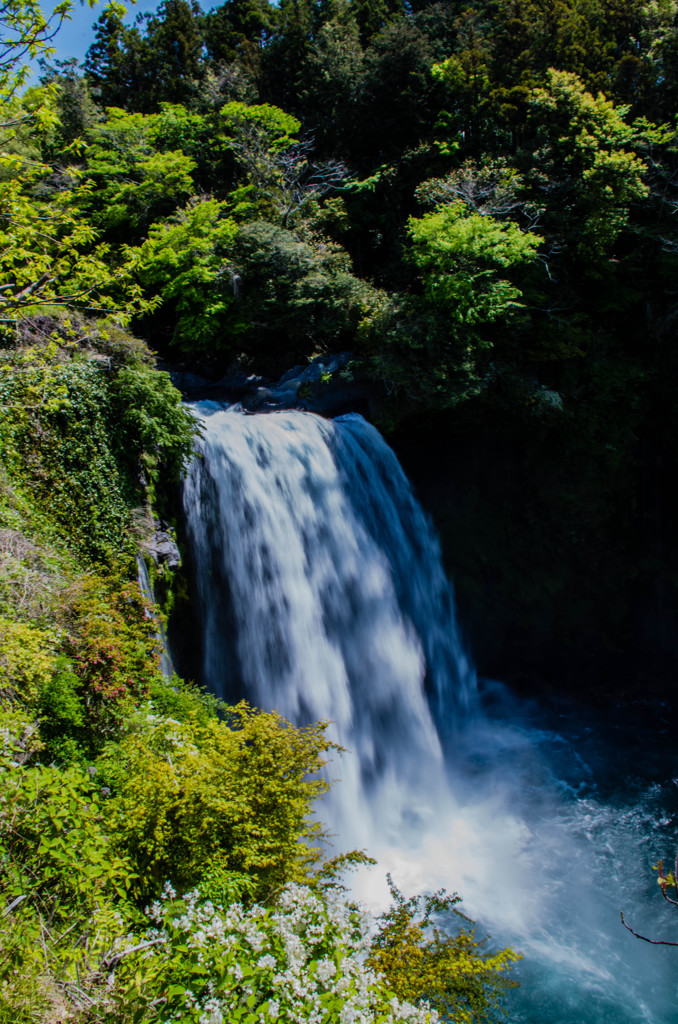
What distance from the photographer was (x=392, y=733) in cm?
1138

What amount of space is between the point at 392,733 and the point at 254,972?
850 cm

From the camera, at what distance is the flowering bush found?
3084mm

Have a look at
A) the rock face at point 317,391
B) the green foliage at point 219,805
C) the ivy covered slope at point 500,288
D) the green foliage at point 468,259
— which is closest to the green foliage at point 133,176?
the ivy covered slope at point 500,288

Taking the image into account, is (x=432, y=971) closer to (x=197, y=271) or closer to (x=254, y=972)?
(x=254, y=972)

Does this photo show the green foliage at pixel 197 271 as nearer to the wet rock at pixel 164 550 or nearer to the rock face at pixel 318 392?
the rock face at pixel 318 392

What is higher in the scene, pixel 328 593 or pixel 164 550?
pixel 164 550

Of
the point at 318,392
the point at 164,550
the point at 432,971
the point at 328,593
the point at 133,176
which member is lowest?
the point at 432,971

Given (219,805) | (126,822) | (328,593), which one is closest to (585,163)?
(328,593)

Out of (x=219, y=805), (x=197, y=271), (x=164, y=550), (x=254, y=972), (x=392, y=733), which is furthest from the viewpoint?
(x=197, y=271)

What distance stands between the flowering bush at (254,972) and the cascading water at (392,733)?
18.0ft

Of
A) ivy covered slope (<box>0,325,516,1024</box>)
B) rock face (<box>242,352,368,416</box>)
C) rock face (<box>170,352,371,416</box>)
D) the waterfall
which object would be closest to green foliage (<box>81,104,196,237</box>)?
rock face (<box>170,352,371,416</box>)

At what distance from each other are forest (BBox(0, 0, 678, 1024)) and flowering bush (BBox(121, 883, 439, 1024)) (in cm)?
2

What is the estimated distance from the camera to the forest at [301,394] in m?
3.73

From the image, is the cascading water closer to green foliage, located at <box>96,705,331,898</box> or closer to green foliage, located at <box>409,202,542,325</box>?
green foliage, located at <box>409,202,542,325</box>
